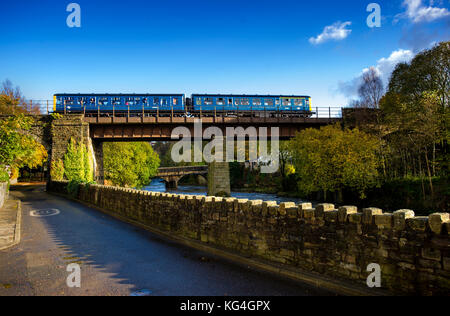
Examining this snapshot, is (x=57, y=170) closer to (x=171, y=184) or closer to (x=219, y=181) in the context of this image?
(x=219, y=181)

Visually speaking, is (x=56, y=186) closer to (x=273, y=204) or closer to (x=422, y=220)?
(x=273, y=204)

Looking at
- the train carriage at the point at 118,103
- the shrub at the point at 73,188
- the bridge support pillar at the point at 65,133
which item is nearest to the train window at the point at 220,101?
the train carriage at the point at 118,103

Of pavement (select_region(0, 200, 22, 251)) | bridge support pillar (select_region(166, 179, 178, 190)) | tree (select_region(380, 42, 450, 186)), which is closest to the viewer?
pavement (select_region(0, 200, 22, 251))

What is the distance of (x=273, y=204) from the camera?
810cm

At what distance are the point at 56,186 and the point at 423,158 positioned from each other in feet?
118

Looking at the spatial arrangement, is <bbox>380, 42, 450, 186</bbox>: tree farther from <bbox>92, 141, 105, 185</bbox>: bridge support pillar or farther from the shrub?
<bbox>92, 141, 105, 185</bbox>: bridge support pillar

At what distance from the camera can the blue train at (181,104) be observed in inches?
1516

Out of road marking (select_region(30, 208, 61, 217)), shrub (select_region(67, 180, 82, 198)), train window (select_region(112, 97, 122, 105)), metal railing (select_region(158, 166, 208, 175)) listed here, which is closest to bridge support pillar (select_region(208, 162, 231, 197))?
train window (select_region(112, 97, 122, 105))

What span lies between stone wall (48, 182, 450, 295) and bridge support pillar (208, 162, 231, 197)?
80.1 feet

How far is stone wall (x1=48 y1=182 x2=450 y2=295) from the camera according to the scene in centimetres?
537

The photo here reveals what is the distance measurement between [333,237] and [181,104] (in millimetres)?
34995

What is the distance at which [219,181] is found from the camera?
36.2 m

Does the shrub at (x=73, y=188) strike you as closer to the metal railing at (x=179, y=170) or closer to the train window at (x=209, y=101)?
the train window at (x=209, y=101)
